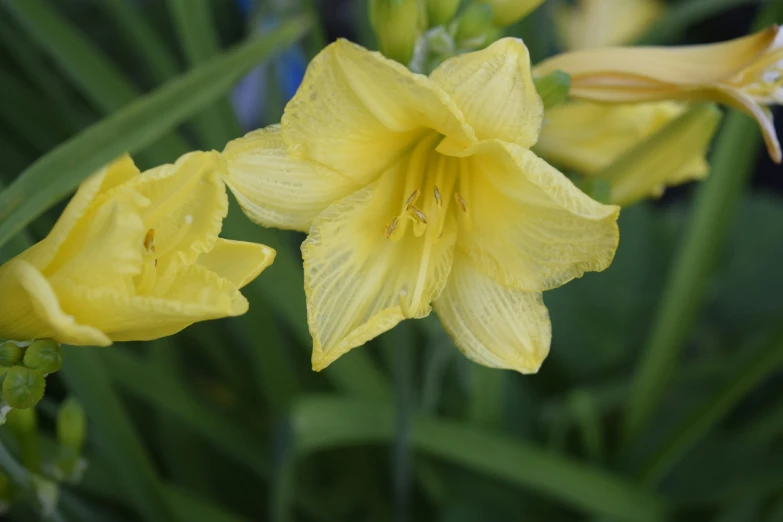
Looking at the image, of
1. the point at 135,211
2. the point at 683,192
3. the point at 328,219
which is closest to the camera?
the point at 135,211

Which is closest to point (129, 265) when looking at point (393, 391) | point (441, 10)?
point (441, 10)

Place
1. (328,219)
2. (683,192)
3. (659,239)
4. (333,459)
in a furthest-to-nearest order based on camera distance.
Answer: (683,192) → (659,239) → (333,459) → (328,219)

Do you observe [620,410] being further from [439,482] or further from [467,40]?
[467,40]

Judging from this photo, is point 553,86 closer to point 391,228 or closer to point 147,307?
point 391,228

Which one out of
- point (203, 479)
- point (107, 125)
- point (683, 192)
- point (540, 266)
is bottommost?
point (683, 192)

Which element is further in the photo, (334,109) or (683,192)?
(683,192)

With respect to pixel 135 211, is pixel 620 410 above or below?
below

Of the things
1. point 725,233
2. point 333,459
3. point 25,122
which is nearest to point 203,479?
point 333,459
